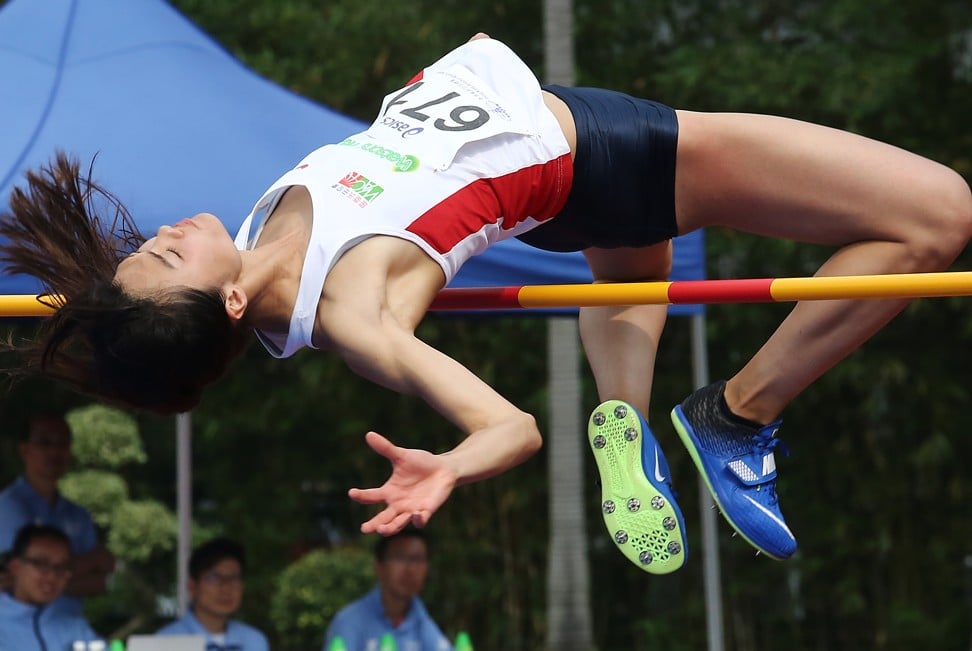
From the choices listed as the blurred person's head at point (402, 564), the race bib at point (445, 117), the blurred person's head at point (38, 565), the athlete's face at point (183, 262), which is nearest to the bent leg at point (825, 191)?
the race bib at point (445, 117)

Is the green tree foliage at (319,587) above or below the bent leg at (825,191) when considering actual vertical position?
below

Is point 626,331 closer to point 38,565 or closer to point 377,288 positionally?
point 377,288

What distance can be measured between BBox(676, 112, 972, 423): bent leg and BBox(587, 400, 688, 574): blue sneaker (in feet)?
1.30

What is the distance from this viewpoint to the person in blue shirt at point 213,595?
466 centimetres

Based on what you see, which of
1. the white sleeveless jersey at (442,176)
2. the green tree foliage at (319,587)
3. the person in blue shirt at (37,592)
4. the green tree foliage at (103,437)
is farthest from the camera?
the green tree foliage at (103,437)

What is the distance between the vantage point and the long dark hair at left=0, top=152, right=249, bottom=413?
89.2 inches

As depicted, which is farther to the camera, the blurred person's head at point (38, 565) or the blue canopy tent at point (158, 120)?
the blurred person's head at point (38, 565)

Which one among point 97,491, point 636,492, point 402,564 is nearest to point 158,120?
point 402,564

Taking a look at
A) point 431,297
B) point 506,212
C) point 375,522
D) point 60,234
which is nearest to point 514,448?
point 375,522

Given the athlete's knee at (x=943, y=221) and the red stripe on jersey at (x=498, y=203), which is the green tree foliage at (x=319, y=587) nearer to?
the red stripe on jersey at (x=498, y=203)

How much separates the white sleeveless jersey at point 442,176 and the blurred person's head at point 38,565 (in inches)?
89.9

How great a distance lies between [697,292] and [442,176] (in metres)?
0.50

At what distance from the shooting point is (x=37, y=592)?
445 cm

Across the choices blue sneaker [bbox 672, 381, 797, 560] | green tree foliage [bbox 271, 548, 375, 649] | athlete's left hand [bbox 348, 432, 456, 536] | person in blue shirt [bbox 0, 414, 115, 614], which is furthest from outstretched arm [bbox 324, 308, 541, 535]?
green tree foliage [bbox 271, 548, 375, 649]
